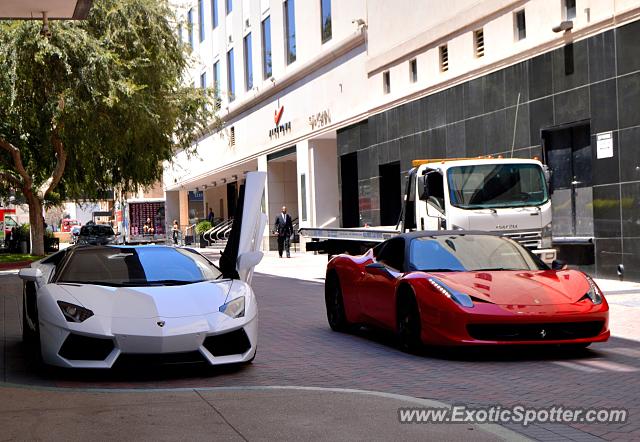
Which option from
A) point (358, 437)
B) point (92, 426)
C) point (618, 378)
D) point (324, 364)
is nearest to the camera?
point (358, 437)

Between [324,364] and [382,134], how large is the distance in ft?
70.2

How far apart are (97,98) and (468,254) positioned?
1848 centimetres

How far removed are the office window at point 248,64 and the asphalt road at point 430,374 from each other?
36.5 m

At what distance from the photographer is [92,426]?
645 cm

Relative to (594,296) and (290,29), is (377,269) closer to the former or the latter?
(594,296)

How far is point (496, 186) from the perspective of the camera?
16.6m

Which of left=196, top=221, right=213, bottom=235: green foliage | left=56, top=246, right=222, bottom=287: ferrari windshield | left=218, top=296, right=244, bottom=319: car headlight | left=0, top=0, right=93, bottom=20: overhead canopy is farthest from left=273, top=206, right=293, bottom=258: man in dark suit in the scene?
left=218, top=296, right=244, bottom=319: car headlight

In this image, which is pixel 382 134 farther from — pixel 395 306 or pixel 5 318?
pixel 395 306

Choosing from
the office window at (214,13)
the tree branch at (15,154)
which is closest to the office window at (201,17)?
the office window at (214,13)

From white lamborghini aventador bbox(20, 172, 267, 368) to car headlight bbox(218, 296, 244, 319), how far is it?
1 cm

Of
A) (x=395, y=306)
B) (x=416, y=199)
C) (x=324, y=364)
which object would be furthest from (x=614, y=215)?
(x=324, y=364)

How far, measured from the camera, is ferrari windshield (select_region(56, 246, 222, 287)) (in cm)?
943

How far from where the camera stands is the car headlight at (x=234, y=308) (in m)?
8.80

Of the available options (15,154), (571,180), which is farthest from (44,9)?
(15,154)
